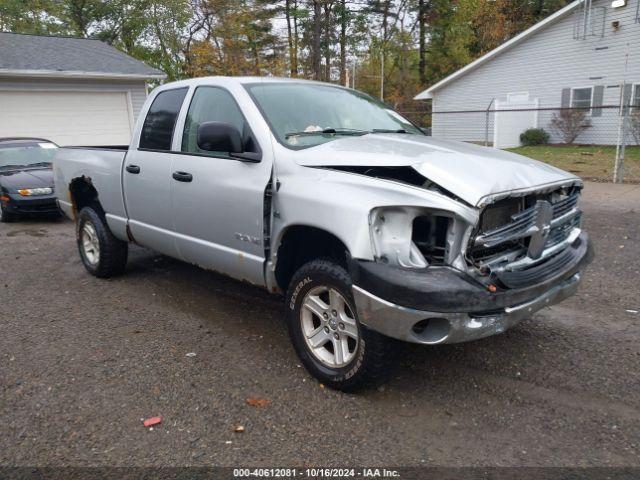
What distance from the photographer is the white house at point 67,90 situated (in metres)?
15.3

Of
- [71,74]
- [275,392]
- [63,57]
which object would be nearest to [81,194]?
[275,392]

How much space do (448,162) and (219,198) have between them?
67.6 inches

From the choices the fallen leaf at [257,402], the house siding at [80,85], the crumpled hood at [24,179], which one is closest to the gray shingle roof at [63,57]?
the house siding at [80,85]

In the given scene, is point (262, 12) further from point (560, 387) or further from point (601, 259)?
point (560, 387)

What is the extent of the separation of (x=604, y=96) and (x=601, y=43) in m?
2.00

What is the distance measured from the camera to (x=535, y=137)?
21.9 metres

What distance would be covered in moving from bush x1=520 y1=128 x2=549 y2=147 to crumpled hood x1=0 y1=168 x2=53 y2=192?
18135 mm

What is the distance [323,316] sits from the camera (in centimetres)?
346

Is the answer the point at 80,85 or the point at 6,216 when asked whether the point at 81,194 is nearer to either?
the point at 6,216

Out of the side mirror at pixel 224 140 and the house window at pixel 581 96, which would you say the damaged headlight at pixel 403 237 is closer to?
the side mirror at pixel 224 140

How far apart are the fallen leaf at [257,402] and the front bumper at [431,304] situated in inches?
33.4

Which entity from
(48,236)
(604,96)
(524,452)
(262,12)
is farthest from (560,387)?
(262,12)

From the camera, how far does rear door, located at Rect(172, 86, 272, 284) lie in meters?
3.79

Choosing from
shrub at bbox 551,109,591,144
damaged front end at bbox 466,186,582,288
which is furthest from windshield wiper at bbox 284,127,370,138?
shrub at bbox 551,109,591,144
